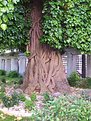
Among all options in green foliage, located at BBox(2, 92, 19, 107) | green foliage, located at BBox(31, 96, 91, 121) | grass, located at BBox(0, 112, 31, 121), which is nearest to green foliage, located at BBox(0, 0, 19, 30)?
green foliage, located at BBox(31, 96, 91, 121)

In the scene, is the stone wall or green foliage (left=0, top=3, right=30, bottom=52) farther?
the stone wall

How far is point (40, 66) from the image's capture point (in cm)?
1028

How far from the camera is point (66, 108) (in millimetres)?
4191

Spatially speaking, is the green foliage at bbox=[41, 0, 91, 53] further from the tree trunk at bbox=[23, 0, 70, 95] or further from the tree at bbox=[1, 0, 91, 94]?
the tree trunk at bbox=[23, 0, 70, 95]

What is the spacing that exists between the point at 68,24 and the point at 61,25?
0.31 metres

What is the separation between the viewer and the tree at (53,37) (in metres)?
9.10

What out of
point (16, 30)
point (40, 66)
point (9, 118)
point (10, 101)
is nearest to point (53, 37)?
point (16, 30)

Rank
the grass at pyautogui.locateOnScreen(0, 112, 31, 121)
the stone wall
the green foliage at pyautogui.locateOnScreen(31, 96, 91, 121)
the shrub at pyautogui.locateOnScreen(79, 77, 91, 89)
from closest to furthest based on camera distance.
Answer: the green foliage at pyautogui.locateOnScreen(31, 96, 91, 121), the grass at pyautogui.locateOnScreen(0, 112, 31, 121), the shrub at pyautogui.locateOnScreen(79, 77, 91, 89), the stone wall

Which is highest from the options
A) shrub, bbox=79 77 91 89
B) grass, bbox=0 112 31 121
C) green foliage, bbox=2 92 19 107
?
green foliage, bbox=2 92 19 107

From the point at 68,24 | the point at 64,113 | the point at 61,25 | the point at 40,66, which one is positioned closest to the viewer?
the point at 64,113

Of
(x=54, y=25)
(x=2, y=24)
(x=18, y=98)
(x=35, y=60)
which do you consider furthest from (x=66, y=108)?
(x=35, y=60)

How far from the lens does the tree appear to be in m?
9.10

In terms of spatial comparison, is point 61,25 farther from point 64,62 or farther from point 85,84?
point 64,62

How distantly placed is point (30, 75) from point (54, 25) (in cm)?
210
